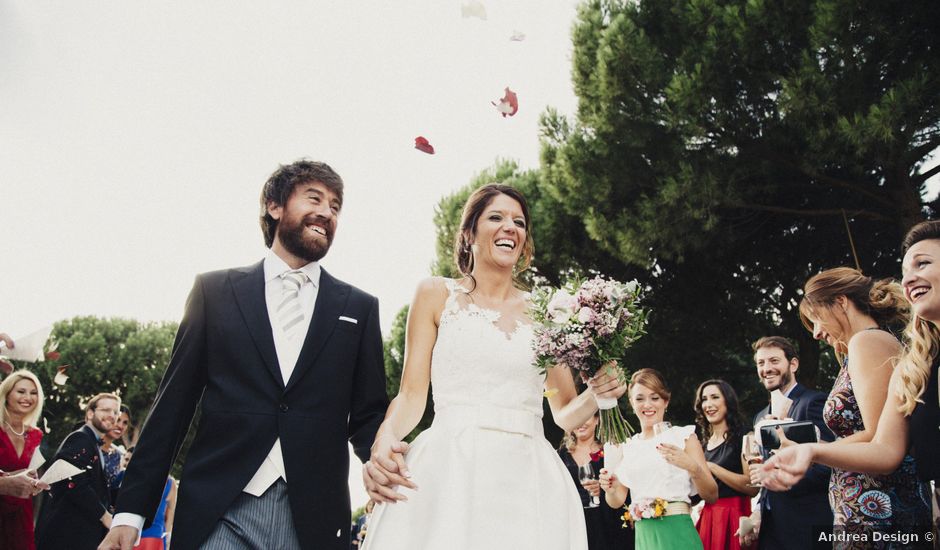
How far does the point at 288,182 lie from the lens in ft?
10.6

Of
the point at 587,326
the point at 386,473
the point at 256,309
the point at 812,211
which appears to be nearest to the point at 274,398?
the point at 256,309

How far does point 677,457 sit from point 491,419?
269 cm

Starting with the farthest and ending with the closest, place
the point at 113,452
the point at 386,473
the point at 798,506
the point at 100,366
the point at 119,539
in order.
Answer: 1. the point at 100,366
2. the point at 113,452
3. the point at 798,506
4. the point at 386,473
5. the point at 119,539

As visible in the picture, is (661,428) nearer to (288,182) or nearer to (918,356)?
(918,356)

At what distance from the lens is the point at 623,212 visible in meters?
→ 12.0

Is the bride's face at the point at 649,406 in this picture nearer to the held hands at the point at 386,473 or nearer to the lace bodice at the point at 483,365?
the lace bodice at the point at 483,365

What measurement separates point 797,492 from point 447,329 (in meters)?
2.80

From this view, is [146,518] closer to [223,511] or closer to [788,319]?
[223,511]

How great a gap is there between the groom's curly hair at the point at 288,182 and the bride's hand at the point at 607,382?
141 centimetres

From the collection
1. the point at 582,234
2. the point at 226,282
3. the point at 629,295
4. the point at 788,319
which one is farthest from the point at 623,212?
the point at 226,282

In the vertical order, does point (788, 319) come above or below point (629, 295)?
above

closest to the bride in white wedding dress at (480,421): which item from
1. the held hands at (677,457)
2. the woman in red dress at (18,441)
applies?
the held hands at (677,457)

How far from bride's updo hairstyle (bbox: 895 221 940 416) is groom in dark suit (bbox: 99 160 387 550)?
7.03 feet

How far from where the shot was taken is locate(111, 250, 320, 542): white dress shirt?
103 inches
